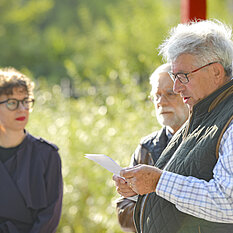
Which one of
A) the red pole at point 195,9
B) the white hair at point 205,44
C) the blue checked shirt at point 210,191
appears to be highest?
the red pole at point 195,9

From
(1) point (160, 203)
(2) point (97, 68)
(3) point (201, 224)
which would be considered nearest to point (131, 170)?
(1) point (160, 203)

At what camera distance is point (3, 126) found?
3.57 meters

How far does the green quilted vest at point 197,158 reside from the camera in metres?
2.06

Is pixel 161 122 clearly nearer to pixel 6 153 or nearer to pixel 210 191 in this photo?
pixel 210 191

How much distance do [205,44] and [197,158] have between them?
0.54 m

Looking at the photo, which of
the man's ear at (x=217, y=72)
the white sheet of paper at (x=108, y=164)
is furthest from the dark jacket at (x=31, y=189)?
the man's ear at (x=217, y=72)

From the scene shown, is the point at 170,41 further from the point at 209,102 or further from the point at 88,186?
the point at 88,186

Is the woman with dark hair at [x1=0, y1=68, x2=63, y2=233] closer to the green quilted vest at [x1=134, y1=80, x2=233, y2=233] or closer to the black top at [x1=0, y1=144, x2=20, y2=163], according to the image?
the black top at [x1=0, y1=144, x2=20, y2=163]

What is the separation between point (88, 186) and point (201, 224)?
342 centimetres

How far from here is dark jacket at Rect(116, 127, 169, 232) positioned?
2943 millimetres

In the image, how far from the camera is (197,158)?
6.86 feet

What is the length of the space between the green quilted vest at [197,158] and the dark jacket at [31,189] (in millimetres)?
1261

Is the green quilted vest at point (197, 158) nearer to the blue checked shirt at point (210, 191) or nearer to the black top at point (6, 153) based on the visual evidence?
the blue checked shirt at point (210, 191)

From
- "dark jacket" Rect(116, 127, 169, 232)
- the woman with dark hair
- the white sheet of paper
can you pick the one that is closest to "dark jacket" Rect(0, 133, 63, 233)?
the woman with dark hair
